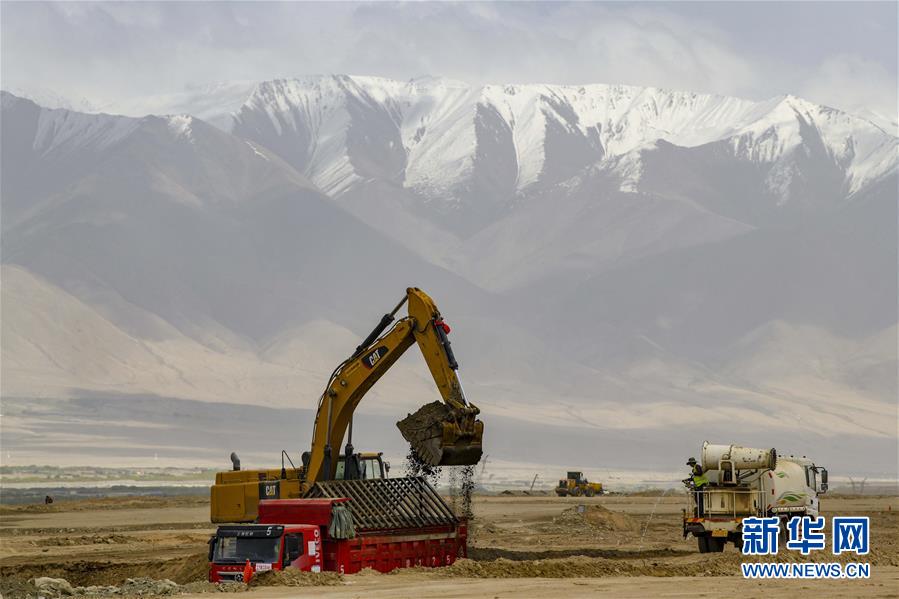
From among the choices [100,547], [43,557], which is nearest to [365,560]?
[43,557]

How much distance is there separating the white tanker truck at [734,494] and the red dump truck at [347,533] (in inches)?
275

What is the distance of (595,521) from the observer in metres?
62.2

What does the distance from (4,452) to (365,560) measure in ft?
560

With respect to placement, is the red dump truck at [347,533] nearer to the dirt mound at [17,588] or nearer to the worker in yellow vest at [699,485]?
the dirt mound at [17,588]

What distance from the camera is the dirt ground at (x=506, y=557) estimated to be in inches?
1236

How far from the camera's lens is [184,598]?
30422 millimetres

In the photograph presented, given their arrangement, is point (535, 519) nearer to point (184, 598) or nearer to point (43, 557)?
point (43, 557)

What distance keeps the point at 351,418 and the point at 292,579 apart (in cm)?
672

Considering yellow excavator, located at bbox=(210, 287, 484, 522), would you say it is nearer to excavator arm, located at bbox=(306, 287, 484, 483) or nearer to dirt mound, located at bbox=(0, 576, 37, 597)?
excavator arm, located at bbox=(306, 287, 484, 483)

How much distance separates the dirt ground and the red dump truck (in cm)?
67

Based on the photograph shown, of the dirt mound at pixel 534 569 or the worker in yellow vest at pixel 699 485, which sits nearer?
the dirt mound at pixel 534 569

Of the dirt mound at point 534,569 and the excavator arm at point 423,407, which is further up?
the excavator arm at point 423,407

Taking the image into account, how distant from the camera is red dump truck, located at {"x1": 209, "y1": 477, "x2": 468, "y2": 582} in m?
32.6

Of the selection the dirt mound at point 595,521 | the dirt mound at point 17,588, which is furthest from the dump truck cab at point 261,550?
the dirt mound at point 595,521
